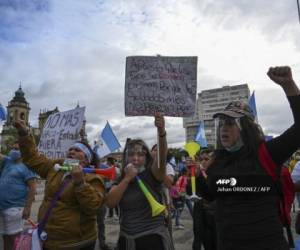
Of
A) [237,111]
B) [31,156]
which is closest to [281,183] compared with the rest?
[237,111]

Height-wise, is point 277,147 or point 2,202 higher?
point 277,147

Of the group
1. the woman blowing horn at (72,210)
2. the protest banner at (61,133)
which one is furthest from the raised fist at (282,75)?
the protest banner at (61,133)

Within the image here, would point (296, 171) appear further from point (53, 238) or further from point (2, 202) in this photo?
point (2, 202)

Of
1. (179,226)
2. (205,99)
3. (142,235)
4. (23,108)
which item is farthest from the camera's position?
(23,108)

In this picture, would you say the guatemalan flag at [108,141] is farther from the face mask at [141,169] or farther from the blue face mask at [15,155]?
the face mask at [141,169]

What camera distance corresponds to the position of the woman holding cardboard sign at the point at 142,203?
3496 mm

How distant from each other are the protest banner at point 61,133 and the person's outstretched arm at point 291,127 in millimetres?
3380

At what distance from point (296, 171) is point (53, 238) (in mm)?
2942

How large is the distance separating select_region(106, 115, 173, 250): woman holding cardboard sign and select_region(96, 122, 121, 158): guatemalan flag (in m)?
7.80

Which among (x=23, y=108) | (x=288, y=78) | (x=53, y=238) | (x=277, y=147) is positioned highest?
(x=23, y=108)

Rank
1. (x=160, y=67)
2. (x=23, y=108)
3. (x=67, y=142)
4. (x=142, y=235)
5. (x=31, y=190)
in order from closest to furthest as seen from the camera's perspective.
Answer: (x=142, y=235) → (x=160, y=67) → (x=67, y=142) → (x=31, y=190) → (x=23, y=108)

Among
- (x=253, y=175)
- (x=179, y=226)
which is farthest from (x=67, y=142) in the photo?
(x=179, y=226)

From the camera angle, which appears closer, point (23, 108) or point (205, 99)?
point (205, 99)

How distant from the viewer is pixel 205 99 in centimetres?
6203
